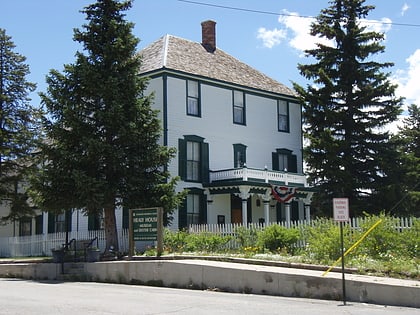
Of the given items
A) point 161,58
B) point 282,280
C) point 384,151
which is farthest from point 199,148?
point 282,280

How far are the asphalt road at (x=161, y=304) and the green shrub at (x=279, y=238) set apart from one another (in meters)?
4.13

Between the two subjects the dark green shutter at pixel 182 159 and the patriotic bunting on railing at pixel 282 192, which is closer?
the dark green shutter at pixel 182 159

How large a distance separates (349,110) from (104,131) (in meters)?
14.4

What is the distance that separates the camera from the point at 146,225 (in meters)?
20.9

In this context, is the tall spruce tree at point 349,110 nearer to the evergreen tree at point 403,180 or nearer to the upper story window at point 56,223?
the evergreen tree at point 403,180

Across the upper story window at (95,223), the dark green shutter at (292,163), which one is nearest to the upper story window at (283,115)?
the dark green shutter at (292,163)

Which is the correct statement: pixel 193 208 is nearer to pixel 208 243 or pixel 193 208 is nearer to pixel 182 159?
pixel 182 159

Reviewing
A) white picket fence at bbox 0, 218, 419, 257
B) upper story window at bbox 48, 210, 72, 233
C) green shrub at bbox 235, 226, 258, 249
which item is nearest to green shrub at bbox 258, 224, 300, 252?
green shrub at bbox 235, 226, 258, 249

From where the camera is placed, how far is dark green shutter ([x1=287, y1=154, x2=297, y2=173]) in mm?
36750

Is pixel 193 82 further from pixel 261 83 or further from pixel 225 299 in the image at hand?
pixel 225 299

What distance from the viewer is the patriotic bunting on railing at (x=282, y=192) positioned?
31.5 m

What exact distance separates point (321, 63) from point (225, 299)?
2063 centimetres

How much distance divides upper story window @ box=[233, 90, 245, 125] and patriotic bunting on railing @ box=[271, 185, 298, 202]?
15.5 ft

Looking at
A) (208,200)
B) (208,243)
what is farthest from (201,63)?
(208,243)
